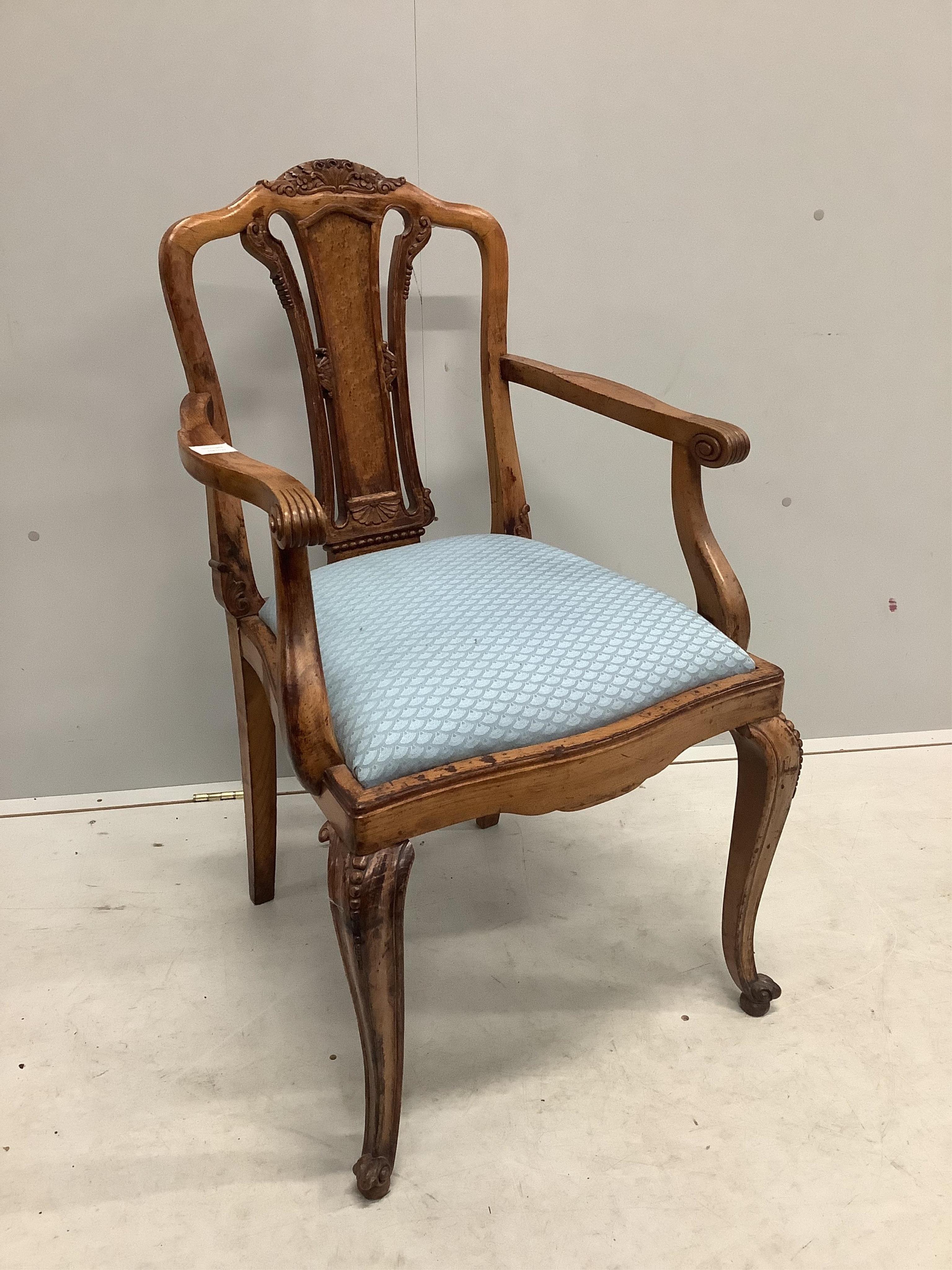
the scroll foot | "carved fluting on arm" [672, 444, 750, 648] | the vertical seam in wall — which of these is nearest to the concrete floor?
the scroll foot

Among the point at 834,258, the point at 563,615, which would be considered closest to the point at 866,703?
the point at 834,258

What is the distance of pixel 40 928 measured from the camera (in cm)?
149

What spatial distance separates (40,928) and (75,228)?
1.04 meters

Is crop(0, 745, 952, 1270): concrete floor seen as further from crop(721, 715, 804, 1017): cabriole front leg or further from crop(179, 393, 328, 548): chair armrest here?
crop(179, 393, 328, 548): chair armrest

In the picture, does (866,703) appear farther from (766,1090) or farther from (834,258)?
(766,1090)

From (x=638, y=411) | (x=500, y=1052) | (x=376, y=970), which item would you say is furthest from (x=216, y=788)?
(x=638, y=411)

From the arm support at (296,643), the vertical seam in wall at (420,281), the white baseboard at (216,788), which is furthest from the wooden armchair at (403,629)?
the white baseboard at (216,788)

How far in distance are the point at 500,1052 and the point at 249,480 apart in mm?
767

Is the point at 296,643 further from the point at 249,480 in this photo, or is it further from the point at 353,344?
the point at 353,344

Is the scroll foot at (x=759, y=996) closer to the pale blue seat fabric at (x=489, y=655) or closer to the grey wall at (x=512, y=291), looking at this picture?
the pale blue seat fabric at (x=489, y=655)

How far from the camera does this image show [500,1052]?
125 centimetres

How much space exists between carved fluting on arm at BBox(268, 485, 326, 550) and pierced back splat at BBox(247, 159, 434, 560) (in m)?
0.50

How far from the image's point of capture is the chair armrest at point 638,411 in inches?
45.4

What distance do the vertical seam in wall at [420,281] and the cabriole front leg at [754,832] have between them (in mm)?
763
